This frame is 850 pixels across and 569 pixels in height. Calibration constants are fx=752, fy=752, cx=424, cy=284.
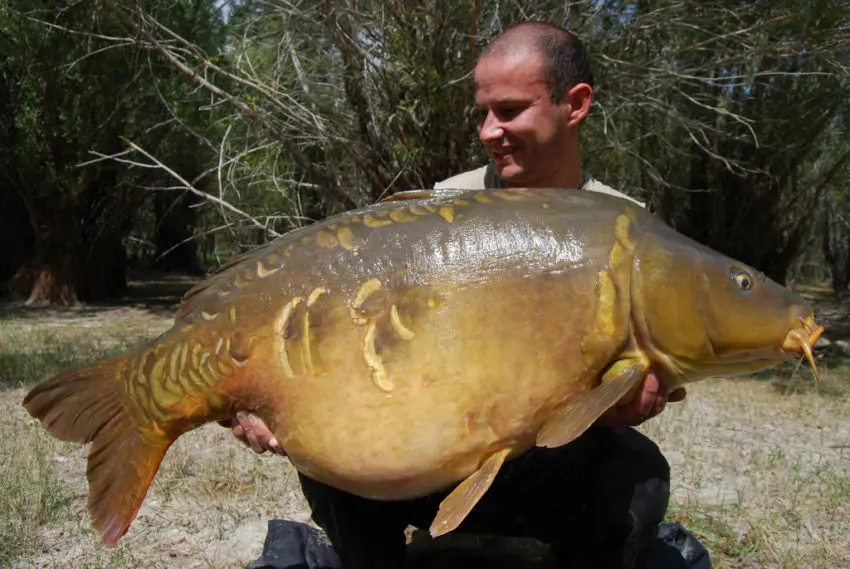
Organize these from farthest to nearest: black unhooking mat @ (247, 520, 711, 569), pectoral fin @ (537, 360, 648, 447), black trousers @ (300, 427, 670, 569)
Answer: black unhooking mat @ (247, 520, 711, 569), black trousers @ (300, 427, 670, 569), pectoral fin @ (537, 360, 648, 447)

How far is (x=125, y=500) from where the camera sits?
142cm

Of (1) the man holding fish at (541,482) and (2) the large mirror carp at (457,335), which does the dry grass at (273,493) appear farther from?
(2) the large mirror carp at (457,335)

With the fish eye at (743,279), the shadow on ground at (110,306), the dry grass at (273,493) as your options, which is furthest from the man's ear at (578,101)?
the shadow on ground at (110,306)

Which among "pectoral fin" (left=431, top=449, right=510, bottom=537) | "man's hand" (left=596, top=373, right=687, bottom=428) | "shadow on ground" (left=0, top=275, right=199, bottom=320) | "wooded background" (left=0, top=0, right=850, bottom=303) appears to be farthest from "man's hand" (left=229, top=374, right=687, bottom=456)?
"shadow on ground" (left=0, top=275, right=199, bottom=320)

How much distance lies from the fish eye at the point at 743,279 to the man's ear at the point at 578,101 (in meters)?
0.66

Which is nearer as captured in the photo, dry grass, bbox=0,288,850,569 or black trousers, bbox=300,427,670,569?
black trousers, bbox=300,427,670,569

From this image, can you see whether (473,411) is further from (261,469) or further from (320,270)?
(261,469)

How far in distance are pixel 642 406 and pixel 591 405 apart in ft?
0.68

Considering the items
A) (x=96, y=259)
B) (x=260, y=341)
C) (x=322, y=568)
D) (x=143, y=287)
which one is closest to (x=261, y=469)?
(x=322, y=568)

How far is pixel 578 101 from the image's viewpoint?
71.4 inches

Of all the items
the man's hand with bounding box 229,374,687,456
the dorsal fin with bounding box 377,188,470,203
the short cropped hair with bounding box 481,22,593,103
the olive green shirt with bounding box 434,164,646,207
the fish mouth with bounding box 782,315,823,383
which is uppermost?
the short cropped hair with bounding box 481,22,593,103

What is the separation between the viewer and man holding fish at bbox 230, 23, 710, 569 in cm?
166

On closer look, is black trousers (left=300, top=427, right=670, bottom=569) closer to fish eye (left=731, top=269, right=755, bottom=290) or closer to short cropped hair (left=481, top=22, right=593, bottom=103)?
fish eye (left=731, top=269, right=755, bottom=290)

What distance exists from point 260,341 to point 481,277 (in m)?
0.41
